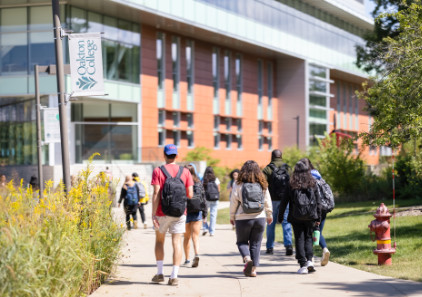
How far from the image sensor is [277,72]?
64.0 meters

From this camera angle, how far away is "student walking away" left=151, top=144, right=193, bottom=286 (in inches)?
386

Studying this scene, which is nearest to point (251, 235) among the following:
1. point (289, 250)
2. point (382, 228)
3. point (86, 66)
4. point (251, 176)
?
point (251, 176)

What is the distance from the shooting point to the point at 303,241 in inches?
430

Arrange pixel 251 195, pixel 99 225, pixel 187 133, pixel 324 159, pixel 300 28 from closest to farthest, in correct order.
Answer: pixel 99 225 < pixel 251 195 < pixel 324 159 < pixel 187 133 < pixel 300 28

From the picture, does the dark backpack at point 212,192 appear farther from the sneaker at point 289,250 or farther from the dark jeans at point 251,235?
the dark jeans at point 251,235

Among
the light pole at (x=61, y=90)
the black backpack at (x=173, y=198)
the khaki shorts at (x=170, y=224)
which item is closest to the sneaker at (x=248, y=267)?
the khaki shorts at (x=170, y=224)

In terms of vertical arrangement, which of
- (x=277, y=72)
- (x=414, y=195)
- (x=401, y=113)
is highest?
(x=277, y=72)

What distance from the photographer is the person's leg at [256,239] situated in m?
10.6

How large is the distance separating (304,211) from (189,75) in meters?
41.5

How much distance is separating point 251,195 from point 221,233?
876 centimetres

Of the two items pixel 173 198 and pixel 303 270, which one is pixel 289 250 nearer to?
pixel 303 270

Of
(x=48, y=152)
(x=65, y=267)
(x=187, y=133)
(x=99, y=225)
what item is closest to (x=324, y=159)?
(x=48, y=152)

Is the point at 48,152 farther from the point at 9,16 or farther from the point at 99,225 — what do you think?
the point at 99,225

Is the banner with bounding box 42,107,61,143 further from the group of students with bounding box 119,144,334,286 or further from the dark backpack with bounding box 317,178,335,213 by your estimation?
the dark backpack with bounding box 317,178,335,213
